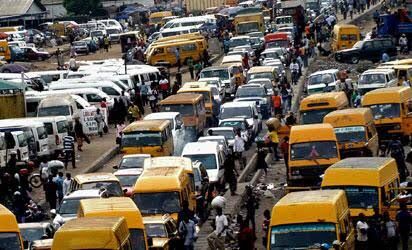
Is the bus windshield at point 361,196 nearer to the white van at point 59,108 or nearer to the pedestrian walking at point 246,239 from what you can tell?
the pedestrian walking at point 246,239

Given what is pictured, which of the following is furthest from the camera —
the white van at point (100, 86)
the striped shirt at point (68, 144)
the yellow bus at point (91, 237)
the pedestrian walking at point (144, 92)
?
the pedestrian walking at point (144, 92)

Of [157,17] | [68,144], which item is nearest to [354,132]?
[68,144]

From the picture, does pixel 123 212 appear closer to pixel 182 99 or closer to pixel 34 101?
pixel 182 99

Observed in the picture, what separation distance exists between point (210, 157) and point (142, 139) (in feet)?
10.7

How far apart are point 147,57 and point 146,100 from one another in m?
14.8

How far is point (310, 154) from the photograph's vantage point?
35.2m

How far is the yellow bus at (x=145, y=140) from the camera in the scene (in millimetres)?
40531

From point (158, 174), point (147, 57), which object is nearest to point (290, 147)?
point (158, 174)

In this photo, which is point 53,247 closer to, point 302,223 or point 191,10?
point 302,223

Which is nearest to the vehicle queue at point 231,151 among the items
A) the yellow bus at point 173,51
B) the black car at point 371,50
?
the black car at point 371,50

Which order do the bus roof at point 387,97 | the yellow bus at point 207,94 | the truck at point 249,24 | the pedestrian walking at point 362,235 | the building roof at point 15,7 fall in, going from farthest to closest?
the building roof at point 15,7 < the truck at point 249,24 < the yellow bus at point 207,94 < the bus roof at point 387,97 < the pedestrian walking at point 362,235

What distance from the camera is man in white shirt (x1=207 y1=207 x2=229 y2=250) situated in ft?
95.7

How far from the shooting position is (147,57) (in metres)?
71.4

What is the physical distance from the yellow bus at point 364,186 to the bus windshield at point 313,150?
468cm
